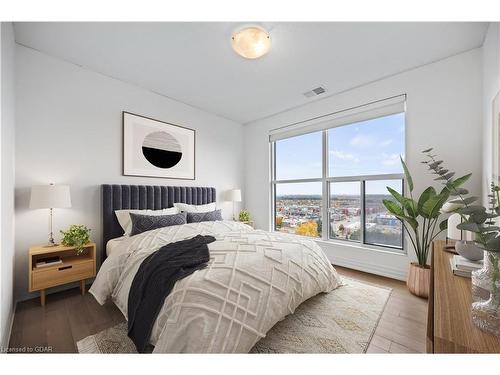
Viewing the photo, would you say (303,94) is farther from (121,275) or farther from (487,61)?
(121,275)

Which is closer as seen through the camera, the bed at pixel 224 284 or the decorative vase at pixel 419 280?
the bed at pixel 224 284

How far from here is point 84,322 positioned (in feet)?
6.03

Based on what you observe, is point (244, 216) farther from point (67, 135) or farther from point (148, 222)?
point (67, 135)

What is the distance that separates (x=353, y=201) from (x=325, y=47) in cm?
218

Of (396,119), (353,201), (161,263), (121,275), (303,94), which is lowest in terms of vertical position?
(121,275)

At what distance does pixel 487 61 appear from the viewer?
207 cm

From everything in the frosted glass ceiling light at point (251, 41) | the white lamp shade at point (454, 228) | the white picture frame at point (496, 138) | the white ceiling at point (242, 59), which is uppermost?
the white ceiling at point (242, 59)

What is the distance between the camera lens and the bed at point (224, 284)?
4.01ft

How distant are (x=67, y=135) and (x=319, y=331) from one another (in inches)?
132

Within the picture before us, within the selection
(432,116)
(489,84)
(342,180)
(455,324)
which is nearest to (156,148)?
(342,180)

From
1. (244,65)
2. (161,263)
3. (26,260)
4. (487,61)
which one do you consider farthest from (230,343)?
(487,61)

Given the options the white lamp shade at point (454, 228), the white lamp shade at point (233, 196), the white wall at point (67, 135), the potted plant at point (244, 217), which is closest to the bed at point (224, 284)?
the white wall at point (67, 135)

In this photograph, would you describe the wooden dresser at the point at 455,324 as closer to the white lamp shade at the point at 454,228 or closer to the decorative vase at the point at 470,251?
the decorative vase at the point at 470,251

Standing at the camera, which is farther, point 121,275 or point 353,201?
point 353,201
